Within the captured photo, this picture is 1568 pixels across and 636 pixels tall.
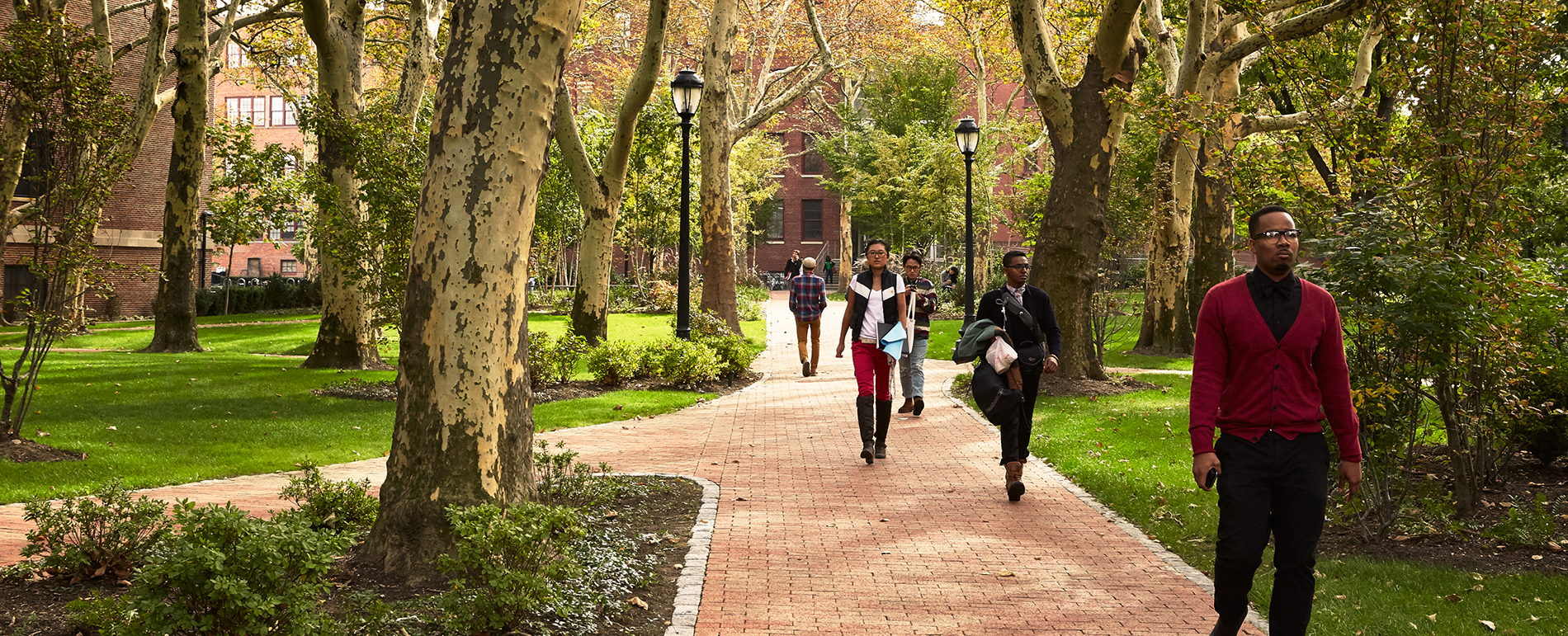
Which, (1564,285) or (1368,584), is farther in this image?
(1564,285)

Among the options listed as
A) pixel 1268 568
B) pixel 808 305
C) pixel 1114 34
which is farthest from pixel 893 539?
pixel 808 305

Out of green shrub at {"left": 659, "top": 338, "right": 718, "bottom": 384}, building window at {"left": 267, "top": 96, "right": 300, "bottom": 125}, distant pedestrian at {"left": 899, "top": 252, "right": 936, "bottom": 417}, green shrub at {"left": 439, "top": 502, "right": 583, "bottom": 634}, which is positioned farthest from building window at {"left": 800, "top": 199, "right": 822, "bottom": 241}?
→ green shrub at {"left": 439, "top": 502, "right": 583, "bottom": 634}

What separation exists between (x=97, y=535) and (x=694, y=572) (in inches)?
109

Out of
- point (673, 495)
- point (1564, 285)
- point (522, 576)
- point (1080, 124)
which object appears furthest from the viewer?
point (1080, 124)

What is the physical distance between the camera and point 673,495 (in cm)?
756

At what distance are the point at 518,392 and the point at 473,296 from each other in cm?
59

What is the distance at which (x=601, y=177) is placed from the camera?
1805 cm

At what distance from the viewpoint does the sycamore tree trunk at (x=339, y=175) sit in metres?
13.7

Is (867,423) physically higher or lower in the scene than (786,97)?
lower

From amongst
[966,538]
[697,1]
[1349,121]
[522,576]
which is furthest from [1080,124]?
[697,1]

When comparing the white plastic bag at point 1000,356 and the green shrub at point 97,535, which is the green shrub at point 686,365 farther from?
the green shrub at point 97,535

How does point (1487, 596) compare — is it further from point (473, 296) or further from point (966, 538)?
point (473, 296)

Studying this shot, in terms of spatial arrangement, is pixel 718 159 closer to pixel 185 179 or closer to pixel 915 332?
pixel 185 179

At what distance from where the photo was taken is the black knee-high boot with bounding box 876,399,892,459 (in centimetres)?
910
